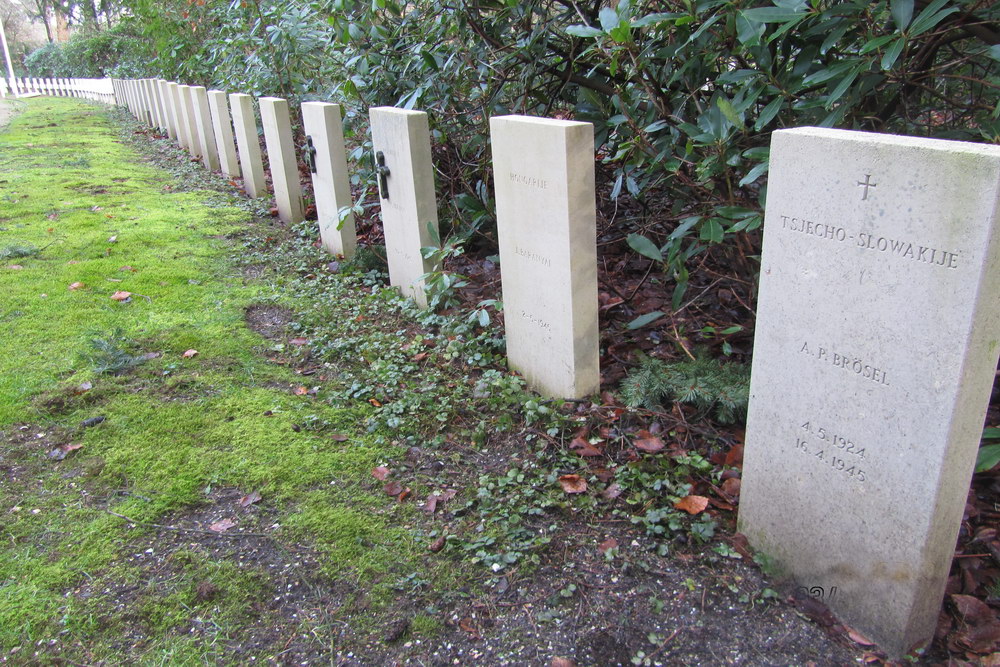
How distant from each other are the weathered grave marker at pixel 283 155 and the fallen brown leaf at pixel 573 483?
545cm

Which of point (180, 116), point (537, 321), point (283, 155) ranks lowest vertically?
point (537, 321)

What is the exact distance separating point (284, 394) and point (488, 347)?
1183mm

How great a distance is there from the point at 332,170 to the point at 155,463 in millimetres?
3350

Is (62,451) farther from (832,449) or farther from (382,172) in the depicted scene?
(832,449)

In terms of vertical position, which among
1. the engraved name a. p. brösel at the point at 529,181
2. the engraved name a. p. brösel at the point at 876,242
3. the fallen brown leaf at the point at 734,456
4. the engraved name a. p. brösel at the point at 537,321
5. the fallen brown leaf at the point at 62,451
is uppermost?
the engraved name a. p. brösel at the point at 876,242

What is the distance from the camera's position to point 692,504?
9.36 feet

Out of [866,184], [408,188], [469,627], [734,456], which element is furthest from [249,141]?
[866,184]

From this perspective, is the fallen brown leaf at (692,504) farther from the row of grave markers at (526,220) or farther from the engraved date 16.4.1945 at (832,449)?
the row of grave markers at (526,220)

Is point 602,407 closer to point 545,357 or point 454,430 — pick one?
point 545,357

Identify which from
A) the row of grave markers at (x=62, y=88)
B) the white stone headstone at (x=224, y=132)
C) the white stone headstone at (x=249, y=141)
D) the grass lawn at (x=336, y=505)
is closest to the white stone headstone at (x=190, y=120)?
the white stone headstone at (x=224, y=132)

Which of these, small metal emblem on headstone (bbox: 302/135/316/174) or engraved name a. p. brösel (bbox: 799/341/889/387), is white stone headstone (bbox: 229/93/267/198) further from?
engraved name a. p. brösel (bbox: 799/341/889/387)

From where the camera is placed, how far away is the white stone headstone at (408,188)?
4.73 metres

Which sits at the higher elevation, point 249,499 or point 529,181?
point 529,181

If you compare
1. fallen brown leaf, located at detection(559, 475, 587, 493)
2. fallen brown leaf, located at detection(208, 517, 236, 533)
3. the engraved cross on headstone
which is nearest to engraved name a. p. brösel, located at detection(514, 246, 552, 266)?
fallen brown leaf, located at detection(559, 475, 587, 493)
